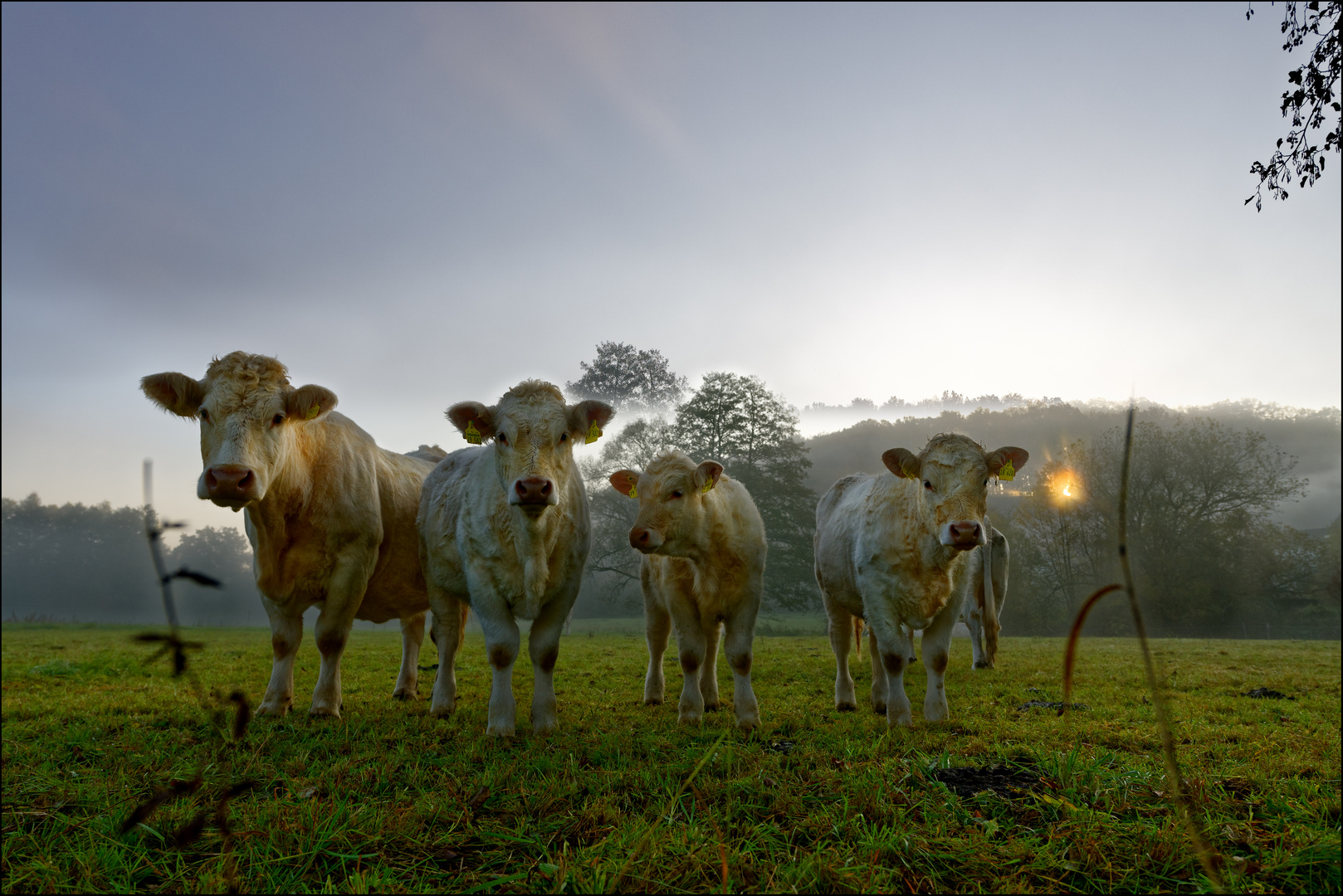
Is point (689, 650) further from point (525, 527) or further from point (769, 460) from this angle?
point (769, 460)

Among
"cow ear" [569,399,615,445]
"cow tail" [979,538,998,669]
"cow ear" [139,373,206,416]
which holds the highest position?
"cow ear" [139,373,206,416]

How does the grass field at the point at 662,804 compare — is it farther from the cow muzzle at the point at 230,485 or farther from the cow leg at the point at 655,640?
the cow muzzle at the point at 230,485

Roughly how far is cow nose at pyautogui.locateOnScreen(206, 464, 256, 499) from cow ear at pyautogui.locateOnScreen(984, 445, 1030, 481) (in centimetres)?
619

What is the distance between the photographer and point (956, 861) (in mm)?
3061

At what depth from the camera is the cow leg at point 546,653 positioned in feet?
19.4

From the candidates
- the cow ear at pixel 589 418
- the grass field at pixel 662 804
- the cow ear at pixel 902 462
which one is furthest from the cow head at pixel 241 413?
the cow ear at pixel 902 462

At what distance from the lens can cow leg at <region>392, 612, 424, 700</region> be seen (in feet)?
27.5

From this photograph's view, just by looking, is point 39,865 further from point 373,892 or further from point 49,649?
point 49,649

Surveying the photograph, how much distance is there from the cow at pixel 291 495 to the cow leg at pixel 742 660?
3.45m

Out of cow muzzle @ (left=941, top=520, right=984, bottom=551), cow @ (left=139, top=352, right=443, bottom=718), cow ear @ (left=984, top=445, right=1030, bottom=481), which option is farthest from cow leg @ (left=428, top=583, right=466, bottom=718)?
cow ear @ (left=984, top=445, right=1030, bottom=481)

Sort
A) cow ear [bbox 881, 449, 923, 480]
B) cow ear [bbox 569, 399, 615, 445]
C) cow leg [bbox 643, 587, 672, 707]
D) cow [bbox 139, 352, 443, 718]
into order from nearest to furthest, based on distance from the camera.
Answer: cow [bbox 139, 352, 443, 718] < cow ear [bbox 569, 399, 615, 445] < cow ear [bbox 881, 449, 923, 480] < cow leg [bbox 643, 587, 672, 707]

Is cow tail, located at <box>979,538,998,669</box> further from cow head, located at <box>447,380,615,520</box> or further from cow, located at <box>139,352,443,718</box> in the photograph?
cow, located at <box>139,352,443,718</box>

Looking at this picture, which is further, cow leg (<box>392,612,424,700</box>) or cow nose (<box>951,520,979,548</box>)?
cow leg (<box>392,612,424,700</box>)

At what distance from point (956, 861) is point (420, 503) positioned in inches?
239
